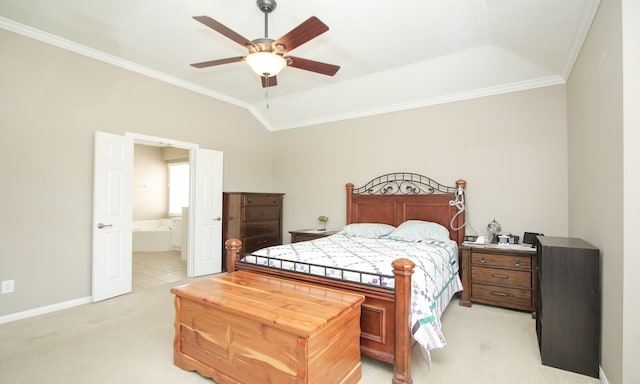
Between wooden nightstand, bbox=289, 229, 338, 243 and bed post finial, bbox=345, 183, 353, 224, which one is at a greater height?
bed post finial, bbox=345, 183, 353, 224

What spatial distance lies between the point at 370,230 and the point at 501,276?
1.62 meters

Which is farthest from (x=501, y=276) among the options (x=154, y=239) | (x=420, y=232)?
(x=154, y=239)

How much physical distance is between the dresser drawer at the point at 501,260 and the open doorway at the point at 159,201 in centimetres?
533

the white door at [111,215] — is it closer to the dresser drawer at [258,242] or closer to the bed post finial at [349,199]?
the dresser drawer at [258,242]

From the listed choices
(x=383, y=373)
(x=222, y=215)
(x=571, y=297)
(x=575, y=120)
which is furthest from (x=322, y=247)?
(x=575, y=120)

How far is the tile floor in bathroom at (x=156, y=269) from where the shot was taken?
14.9 ft

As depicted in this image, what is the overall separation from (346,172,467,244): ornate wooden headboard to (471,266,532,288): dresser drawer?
596mm

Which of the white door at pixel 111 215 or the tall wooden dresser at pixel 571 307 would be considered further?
the white door at pixel 111 215

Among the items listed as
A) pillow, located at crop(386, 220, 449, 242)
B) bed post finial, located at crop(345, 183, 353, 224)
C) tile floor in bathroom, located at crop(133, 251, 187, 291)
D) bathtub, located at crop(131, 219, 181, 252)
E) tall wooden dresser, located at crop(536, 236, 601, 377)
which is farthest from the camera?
bathtub, located at crop(131, 219, 181, 252)

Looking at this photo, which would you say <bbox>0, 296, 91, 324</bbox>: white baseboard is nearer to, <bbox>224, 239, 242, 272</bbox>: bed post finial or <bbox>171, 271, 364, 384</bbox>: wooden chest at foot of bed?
<bbox>224, 239, 242, 272</bbox>: bed post finial

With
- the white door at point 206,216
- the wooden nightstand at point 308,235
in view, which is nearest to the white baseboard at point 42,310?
the white door at point 206,216

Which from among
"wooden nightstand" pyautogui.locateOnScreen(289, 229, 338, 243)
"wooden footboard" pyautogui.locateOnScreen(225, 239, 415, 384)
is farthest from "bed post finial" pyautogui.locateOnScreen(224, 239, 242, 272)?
"wooden nightstand" pyautogui.locateOnScreen(289, 229, 338, 243)

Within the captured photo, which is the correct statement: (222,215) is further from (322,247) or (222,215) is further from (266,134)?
(322,247)

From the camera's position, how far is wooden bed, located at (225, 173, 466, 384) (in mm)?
2031
